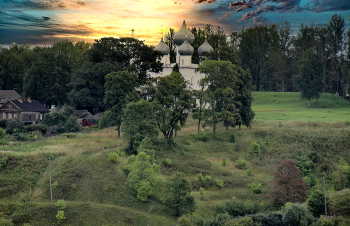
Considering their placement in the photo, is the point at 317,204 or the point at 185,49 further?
the point at 185,49

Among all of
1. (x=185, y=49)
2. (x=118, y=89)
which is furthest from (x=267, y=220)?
(x=185, y=49)

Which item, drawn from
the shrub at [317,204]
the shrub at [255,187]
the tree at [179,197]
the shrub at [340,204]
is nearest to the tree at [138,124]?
the tree at [179,197]

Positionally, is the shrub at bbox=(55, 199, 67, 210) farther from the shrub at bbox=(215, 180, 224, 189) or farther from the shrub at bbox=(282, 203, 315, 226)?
the shrub at bbox=(282, 203, 315, 226)

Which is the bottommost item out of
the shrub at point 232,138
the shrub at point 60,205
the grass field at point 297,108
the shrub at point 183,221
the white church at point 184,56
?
the shrub at point 183,221

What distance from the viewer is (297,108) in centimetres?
7125

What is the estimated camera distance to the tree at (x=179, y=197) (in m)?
30.8

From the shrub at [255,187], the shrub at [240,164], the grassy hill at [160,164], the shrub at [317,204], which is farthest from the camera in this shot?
the shrub at [240,164]

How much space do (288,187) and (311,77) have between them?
43654 millimetres

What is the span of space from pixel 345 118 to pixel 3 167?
39736mm

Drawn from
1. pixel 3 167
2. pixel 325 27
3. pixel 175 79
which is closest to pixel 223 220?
pixel 3 167

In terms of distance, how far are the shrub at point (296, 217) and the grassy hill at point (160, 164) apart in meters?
5.36

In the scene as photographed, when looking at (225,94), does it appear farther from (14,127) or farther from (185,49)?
(14,127)

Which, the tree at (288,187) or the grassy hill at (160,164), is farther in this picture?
the tree at (288,187)

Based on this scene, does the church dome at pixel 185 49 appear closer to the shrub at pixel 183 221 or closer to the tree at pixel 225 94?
the tree at pixel 225 94
